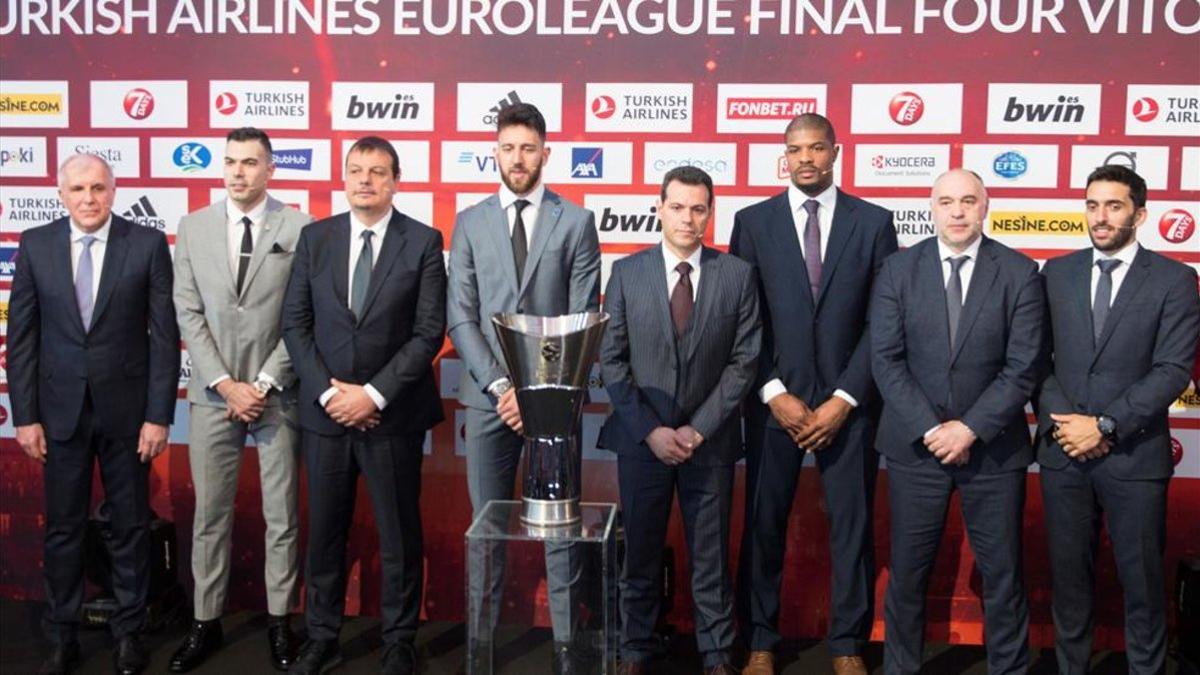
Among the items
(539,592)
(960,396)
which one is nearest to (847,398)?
(960,396)

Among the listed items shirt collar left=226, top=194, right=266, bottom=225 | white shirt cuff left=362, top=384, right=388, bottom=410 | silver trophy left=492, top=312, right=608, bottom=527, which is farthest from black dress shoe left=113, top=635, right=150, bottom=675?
silver trophy left=492, top=312, right=608, bottom=527

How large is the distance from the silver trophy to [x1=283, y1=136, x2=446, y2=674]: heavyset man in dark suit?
38.1 inches

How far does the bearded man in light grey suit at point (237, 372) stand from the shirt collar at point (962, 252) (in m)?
2.22

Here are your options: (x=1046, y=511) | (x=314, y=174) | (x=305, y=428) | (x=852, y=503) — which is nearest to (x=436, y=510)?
(x=305, y=428)

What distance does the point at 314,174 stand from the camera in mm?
4586

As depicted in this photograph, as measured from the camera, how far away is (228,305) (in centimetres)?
391

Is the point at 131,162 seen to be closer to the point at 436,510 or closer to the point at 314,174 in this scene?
the point at 314,174

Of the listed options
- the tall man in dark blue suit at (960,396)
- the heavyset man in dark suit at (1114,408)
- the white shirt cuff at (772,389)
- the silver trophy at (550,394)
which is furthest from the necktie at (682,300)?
the heavyset man in dark suit at (1114,408)

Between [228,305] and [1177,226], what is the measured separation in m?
3.55

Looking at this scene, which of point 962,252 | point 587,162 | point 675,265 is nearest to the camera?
point 962,252

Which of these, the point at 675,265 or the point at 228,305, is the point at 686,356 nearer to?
the point at 675,265

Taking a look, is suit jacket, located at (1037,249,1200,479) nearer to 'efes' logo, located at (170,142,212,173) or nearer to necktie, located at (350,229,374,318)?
necktie, located at (350,229,374,318)

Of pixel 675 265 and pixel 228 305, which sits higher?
pixel 675 265

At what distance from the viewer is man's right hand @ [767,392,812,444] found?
12.1ft
